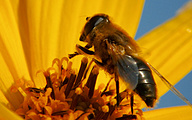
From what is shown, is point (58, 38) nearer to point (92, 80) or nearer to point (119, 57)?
point (92, 80)

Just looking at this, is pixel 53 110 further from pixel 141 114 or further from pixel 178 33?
pixel 178 33

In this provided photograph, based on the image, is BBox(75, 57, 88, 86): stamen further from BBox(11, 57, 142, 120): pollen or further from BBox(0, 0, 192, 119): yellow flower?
BBox(0, 0, 192, 119): yellow flower

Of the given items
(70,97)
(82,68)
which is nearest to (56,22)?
(82,68)

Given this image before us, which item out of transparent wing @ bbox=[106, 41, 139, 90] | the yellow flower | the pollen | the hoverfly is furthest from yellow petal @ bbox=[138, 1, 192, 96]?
transparent wing @ bbox=[106, 41, 139, 90]

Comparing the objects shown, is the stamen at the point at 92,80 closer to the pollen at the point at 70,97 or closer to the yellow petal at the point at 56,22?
the pollen at the point at 70,97

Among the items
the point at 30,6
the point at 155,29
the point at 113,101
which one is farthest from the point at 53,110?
the point at 155,29
